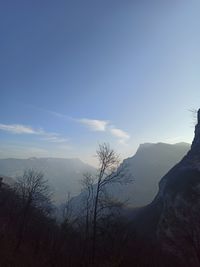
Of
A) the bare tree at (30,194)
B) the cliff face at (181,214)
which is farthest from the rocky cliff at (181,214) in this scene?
the bare tree at (30,194)

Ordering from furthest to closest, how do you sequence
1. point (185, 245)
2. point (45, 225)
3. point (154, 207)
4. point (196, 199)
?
point (154, 207), point (196, 199), point (185, 245), point (45, 225)

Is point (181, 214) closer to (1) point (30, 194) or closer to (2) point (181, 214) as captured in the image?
(2) point (181, 214)

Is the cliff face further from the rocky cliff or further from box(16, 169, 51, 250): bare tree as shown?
box(16, 169, 51, 250): bare tree

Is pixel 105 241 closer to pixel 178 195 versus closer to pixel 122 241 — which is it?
pixel 122 241

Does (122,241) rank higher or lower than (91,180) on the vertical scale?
lower

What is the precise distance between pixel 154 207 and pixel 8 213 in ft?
256

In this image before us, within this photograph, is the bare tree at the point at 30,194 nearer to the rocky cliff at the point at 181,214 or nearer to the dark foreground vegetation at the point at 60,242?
the dark foreground vegetation at the point at 60,242

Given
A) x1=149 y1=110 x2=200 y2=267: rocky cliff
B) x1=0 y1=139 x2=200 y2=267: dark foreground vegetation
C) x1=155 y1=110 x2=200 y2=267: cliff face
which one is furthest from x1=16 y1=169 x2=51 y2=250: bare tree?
x1=155 y1=110 x2=200 y2=267: cliff face

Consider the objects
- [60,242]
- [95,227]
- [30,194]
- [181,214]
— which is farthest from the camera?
[181,214]

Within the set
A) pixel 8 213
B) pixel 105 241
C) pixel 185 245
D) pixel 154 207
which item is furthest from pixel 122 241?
pixel 154 207

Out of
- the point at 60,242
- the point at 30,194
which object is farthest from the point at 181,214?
the point at 60,242

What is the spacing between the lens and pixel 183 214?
258 ft

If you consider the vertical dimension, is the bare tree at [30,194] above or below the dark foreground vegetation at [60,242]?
above

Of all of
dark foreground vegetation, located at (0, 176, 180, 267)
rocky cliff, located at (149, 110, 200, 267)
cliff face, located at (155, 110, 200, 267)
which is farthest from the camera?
cliff face, located at (155, 110, 200, 267)
